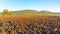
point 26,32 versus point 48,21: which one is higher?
point 48,21

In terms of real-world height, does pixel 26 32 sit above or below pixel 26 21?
below

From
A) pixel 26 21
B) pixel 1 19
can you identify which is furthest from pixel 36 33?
pixel 1 19

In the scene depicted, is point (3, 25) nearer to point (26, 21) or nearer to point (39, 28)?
point (26, 21)

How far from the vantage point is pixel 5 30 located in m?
11.8

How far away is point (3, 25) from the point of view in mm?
11938

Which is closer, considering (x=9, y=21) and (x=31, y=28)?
(x=31, y=28)

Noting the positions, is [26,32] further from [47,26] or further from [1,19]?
[1,19]

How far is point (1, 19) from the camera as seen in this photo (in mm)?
12547

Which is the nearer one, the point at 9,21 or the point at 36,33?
the point at 36,33

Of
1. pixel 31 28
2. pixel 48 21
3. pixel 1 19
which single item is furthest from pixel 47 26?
pixel 1 19

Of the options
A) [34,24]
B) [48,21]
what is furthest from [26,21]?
[48,21]

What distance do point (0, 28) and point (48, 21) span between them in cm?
358

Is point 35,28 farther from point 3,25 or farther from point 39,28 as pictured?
point 3,25

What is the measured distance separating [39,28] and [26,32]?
0.96m
